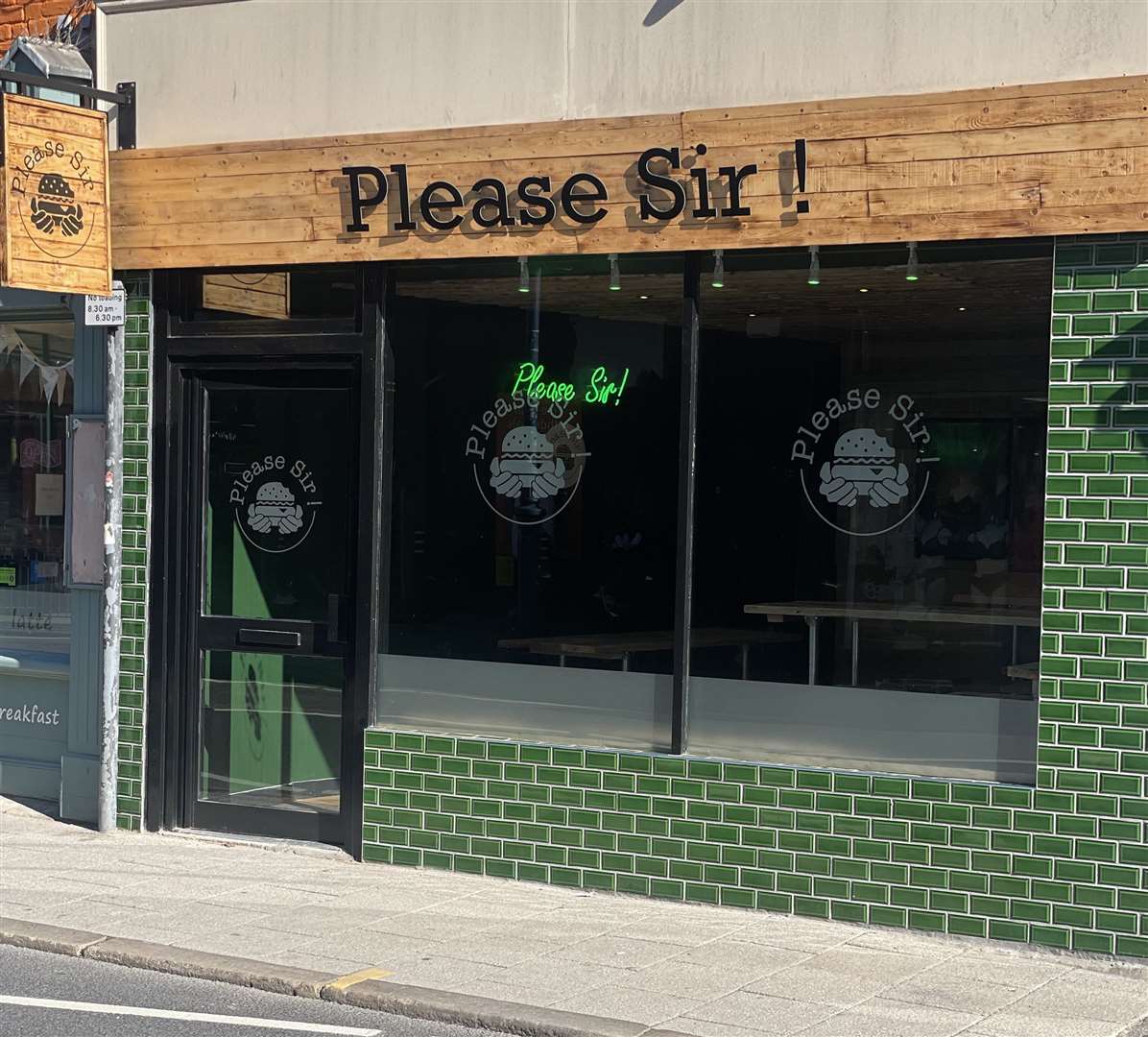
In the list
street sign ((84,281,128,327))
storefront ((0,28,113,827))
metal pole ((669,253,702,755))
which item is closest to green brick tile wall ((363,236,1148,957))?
metal pole ((669,253,702,755))

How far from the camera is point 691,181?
8289 mm

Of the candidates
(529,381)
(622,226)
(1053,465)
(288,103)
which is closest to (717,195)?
(622,226)

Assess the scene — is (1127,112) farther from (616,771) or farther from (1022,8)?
(616,771)

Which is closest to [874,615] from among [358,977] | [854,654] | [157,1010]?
[854,654]

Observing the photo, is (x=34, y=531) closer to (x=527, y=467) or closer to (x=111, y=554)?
(x=111, y=554)

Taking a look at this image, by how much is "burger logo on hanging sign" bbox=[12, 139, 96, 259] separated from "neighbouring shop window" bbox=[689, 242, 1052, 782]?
356 centimetres

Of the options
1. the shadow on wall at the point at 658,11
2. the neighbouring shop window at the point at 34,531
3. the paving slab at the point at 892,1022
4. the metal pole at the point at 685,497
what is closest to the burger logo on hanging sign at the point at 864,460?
the metal pole at the point at 685,497

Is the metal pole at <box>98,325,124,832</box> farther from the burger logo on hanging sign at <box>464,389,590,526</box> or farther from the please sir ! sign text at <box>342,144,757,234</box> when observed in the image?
the burger logo on hanging sign at <box>464,389,590,526</box>

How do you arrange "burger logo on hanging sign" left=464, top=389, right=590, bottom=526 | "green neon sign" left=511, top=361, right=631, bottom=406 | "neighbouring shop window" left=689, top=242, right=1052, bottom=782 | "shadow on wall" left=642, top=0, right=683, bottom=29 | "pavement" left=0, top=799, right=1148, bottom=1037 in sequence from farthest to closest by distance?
"burger logo on hanging sign" left=464, top=389, right=590, bottom=526
"green neon sign" left=511, top=361, right=631, bottom=406
"shadow on wall" left=642, top=0, right=683, bottom=29
"neighbouring shop window" left=689, top=242, right=1052, bottom=782
"pavement" left=0, top=799, right=1148, bottom=1037

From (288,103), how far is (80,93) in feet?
4.18

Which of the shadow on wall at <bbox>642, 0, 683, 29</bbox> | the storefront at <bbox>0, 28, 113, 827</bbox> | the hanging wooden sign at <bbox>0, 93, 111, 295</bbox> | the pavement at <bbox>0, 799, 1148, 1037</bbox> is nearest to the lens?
the pavement at <bbox>0, 799, 1148, 1037</bbox>

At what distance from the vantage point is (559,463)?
29.3 ft

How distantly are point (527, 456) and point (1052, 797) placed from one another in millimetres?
3109

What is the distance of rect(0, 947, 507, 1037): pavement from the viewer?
252 inches
